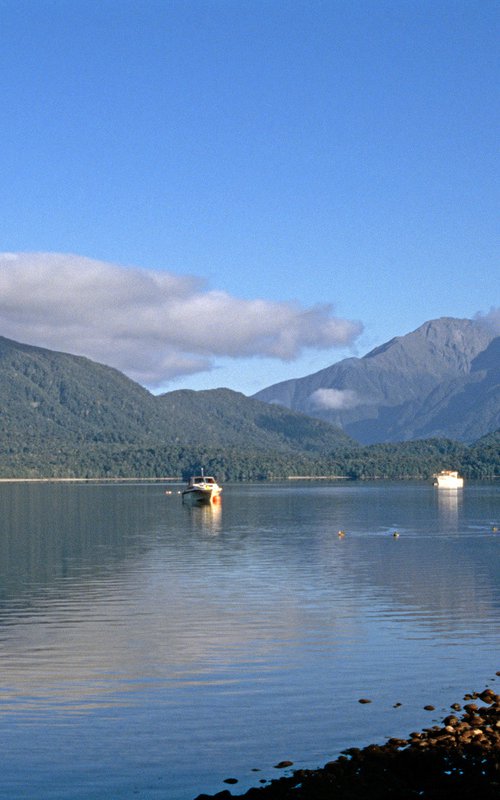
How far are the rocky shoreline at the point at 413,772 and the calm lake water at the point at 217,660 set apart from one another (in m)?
1.44

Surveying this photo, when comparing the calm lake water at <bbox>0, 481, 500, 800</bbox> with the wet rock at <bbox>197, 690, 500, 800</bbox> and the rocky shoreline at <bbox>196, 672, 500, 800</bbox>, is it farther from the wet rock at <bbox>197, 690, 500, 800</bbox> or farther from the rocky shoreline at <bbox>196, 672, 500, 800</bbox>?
the wet rock at <bbox>197, 690, 500, 800</bbox>

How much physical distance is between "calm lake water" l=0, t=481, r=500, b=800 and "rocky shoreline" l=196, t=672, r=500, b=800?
1.44m

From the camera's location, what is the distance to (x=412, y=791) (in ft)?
99.0

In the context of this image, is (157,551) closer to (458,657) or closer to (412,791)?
(458,657)

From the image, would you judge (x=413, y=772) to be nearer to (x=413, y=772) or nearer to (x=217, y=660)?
(x=413, y=772)

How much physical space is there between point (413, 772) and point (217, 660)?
19.8m

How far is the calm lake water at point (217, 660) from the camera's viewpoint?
3488cm

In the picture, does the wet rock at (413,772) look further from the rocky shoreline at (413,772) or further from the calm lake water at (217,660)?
the calm lake water at (217,660)

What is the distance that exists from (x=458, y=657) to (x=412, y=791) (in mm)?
22202

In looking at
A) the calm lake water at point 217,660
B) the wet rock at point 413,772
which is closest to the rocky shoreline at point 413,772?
the wet rock at point 413,772

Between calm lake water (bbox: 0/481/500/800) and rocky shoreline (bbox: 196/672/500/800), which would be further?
calm lake water (bbox: 0/481/500/800)

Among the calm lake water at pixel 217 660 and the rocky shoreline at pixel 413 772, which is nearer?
the rocky shoreline at pixel 413 772

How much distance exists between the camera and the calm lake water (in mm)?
34875

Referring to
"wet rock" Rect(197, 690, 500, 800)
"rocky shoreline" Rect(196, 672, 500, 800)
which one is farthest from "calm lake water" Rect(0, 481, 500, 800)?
"wet rock" Rect(197, 690, 500, 800)
